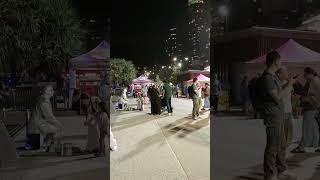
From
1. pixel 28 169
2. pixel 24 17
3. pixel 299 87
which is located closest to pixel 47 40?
pixel 24 17

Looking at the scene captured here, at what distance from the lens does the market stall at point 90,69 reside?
7.87 m

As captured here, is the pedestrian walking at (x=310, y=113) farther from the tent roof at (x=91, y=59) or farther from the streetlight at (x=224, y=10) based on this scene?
the tent roof at (x=91, y=59)

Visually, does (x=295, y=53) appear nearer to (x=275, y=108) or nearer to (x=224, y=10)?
(x=275, y=108)

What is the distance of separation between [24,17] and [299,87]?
3720 mm

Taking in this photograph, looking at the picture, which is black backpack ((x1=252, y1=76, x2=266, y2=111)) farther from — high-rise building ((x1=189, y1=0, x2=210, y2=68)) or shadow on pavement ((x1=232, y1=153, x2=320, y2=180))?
high-rise building ((x1=189, y1=0, x2=210, y2=68))

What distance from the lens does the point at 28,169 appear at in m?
6.39

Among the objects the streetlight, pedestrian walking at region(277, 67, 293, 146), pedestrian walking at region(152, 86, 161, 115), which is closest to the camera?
pedestrian walking at region(277, 67, 293, 146)

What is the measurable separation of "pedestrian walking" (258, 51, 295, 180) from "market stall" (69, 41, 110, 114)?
3060 millimetres

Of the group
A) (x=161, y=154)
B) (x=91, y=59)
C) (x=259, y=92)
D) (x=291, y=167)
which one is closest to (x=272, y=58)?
(x=259, y=92)

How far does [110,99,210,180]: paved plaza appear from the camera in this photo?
242 inches

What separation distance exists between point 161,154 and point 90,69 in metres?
2.11

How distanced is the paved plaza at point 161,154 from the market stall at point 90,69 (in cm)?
121

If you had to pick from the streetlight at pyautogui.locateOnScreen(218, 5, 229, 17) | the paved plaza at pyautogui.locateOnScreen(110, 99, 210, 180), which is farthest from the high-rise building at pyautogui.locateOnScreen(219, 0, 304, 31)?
the paved plaza at pyautogui.locateOnScreen(110, 99, 210, 180)

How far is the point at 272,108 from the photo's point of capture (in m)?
5.36
